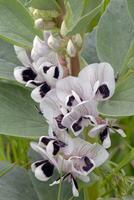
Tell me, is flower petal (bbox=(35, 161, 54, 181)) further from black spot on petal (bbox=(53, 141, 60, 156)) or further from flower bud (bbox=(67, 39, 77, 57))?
flower bud (bbox=(67, 39, 77, 57))

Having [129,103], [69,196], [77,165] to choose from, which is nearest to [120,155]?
[69,196]

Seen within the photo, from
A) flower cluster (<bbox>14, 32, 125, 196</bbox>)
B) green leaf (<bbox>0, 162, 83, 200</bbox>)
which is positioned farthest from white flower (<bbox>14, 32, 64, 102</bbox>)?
green leaf (<bbox>0, 162, 83, 200</bbox>)

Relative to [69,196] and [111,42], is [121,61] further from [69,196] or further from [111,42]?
[69,196]

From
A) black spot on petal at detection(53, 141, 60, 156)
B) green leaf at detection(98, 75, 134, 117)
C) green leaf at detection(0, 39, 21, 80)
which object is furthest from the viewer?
green leaf at detection(0, 39, 21, 80)

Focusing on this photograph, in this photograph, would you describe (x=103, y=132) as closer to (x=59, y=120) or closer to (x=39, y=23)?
(x=59, y=120)

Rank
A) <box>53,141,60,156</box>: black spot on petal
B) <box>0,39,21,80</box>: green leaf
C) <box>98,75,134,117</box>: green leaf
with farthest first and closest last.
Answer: <box>0,39,21,80</box>: green leaf → <box>53,141,60,156</box>: black spot on petal → <box>98,75,134,117</box>: green leaf

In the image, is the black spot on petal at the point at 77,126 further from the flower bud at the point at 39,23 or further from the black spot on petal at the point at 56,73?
the flower bud at the point at 39,23

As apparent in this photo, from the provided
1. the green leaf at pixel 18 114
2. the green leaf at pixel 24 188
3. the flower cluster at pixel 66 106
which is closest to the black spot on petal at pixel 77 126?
the flower cluster at pixel 66 106
